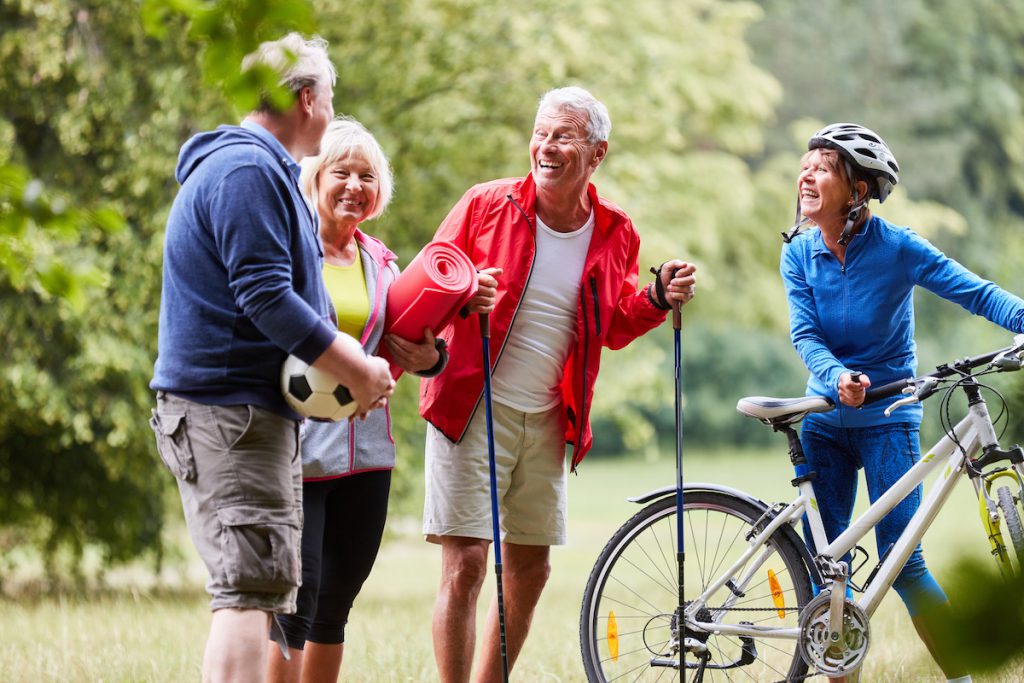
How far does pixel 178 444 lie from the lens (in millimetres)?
2592

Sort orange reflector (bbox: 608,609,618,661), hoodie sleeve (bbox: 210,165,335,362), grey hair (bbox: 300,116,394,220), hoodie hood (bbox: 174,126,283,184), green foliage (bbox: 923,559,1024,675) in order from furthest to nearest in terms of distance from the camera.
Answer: orange reflector (bbox: 608,609,618,661)
grey hair (bbox: 300,116,394,220)
hoodie hood (bbox: 174,126,283,184)
hoodie sleeve (bbox: 210,165,335,362)
green foliage (bbox: 923,559,1024,675)

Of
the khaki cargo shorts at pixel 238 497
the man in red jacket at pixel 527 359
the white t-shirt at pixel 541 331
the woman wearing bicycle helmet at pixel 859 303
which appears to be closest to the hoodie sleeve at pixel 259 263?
the khaki cargo shorts at pixel 238 497

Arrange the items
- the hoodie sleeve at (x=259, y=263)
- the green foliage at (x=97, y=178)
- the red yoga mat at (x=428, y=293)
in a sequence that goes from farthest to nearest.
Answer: the green foliage at (x=97, y=178)
the red yoga mat at (x=428, y=293)
the hoodie sleeve at (x=259, y=263)

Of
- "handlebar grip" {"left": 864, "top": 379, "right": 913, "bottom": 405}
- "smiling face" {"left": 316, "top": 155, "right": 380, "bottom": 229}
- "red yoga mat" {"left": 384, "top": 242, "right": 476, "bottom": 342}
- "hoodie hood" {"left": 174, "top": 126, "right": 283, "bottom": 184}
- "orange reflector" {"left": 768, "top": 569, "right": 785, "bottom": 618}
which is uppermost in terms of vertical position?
"smiling face" {"left": 316, "top": 155, "right": 380, "bottom": 229}

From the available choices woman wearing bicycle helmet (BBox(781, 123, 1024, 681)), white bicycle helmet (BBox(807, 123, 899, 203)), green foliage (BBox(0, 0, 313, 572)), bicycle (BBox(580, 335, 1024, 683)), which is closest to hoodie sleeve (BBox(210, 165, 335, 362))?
bicycle (BBox(580, 335, 1024, 683))

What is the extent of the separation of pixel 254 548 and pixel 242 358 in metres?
0.40

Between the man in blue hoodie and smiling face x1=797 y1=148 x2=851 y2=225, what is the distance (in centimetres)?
172

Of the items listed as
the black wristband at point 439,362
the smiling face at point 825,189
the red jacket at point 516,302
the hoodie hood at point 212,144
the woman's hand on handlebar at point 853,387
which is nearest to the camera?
the hoodie hood at point 212,144

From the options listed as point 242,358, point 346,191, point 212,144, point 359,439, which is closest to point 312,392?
point 242,358

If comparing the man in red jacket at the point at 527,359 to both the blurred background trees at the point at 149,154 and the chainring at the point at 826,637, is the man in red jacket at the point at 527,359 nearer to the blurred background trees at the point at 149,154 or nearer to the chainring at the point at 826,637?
the chainring at the point at 826,637

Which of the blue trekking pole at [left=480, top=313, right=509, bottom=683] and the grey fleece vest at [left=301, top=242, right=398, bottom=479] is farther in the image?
the blue trekking pole at [left=480, top=313, right=509, bottom=683]

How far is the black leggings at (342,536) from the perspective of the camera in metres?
3.37

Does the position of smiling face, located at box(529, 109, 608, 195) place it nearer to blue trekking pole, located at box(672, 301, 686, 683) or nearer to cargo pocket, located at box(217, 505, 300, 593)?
blue trekking pole, located at box(672, 301, 686, 683)

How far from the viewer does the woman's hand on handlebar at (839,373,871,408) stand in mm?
3512
